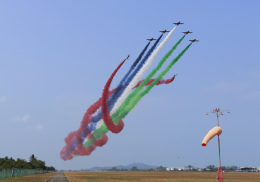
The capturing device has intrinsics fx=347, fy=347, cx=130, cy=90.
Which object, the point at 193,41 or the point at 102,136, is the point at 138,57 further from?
the point at 102,136

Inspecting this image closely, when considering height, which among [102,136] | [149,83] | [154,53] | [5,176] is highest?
Answer: [154,53]

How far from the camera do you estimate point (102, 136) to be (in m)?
74.6

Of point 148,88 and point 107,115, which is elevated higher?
point 148,88

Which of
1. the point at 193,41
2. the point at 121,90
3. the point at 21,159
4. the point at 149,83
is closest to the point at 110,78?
the point at 121,90

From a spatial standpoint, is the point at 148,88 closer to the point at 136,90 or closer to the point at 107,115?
the point at 136,90

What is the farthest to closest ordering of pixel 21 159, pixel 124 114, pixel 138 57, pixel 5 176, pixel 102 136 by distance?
1. pixel 21 159
2. pixel 5 176
3. pixel 102 136
4. pixel 124 114
5. pixel 138 57

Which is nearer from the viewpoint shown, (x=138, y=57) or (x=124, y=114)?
(x=138, y=57)

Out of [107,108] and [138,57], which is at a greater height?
[138,57]

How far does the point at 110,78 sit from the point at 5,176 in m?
39.7

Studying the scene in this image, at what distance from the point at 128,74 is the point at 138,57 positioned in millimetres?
3661

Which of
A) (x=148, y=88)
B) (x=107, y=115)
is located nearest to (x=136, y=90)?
(x=148, y=88)

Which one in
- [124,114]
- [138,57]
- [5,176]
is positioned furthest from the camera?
[5,176]

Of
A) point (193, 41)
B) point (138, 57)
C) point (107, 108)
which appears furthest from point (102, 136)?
point (193, 41)

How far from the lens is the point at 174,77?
213 ft
